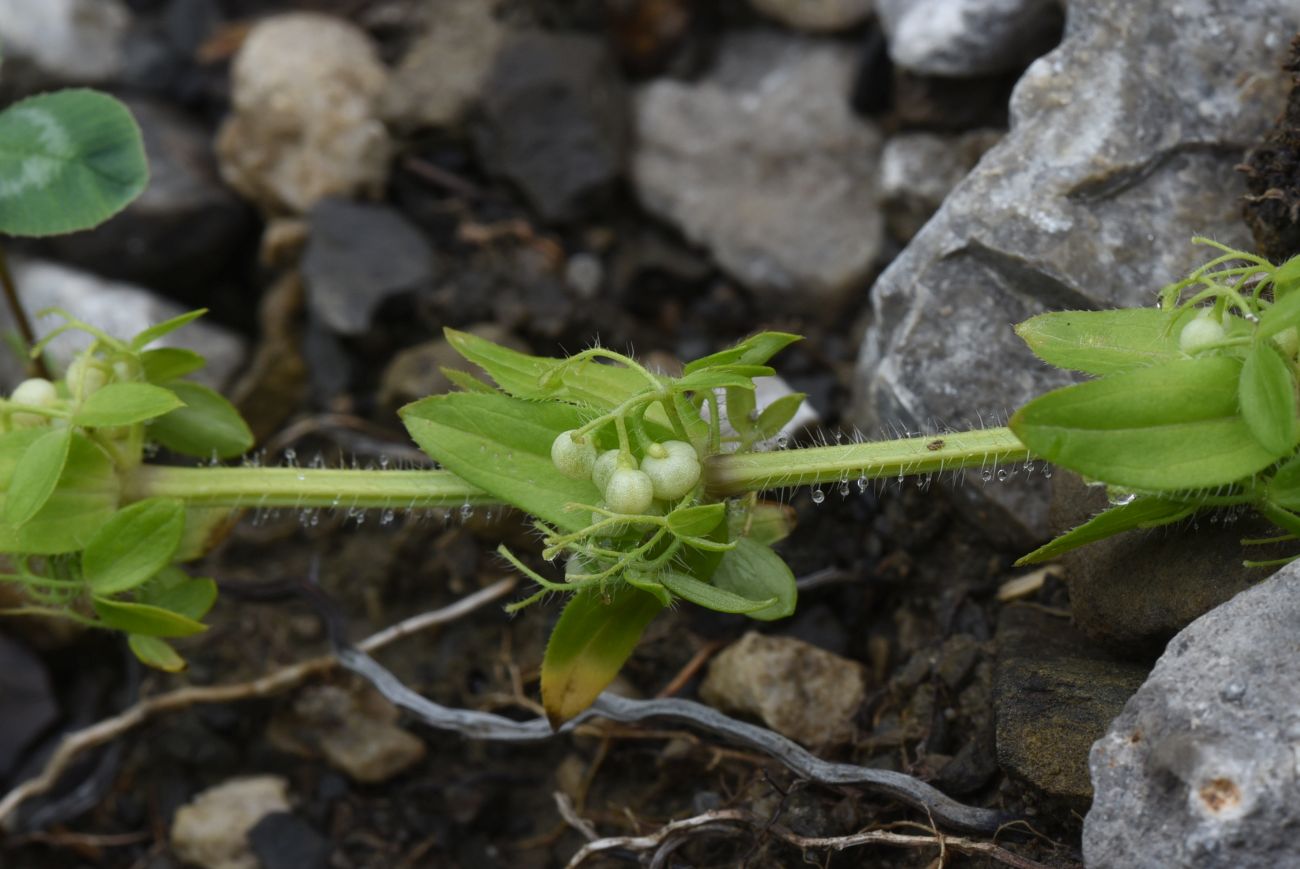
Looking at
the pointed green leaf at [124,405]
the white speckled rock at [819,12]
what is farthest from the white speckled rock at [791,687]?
the white speckled rock at [819,12]

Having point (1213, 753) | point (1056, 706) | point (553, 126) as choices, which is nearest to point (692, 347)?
point (553, 126)

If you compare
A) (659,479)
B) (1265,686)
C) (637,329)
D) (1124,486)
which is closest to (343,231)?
(637,329)

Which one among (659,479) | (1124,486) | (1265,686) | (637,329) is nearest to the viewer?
(1265,686)

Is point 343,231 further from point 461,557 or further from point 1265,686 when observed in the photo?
point 1265,686

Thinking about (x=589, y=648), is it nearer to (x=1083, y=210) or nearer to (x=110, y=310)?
(x=1083, y=210)

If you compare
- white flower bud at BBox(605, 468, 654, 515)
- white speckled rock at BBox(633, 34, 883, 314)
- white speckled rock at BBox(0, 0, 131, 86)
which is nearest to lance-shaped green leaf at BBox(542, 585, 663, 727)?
white flower bud at BBox(605, 468, 654, 515)

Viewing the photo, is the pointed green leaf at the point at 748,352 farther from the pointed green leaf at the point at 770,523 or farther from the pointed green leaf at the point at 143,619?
the pointed green leaf at the point at 143,619

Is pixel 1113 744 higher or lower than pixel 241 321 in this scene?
higher
